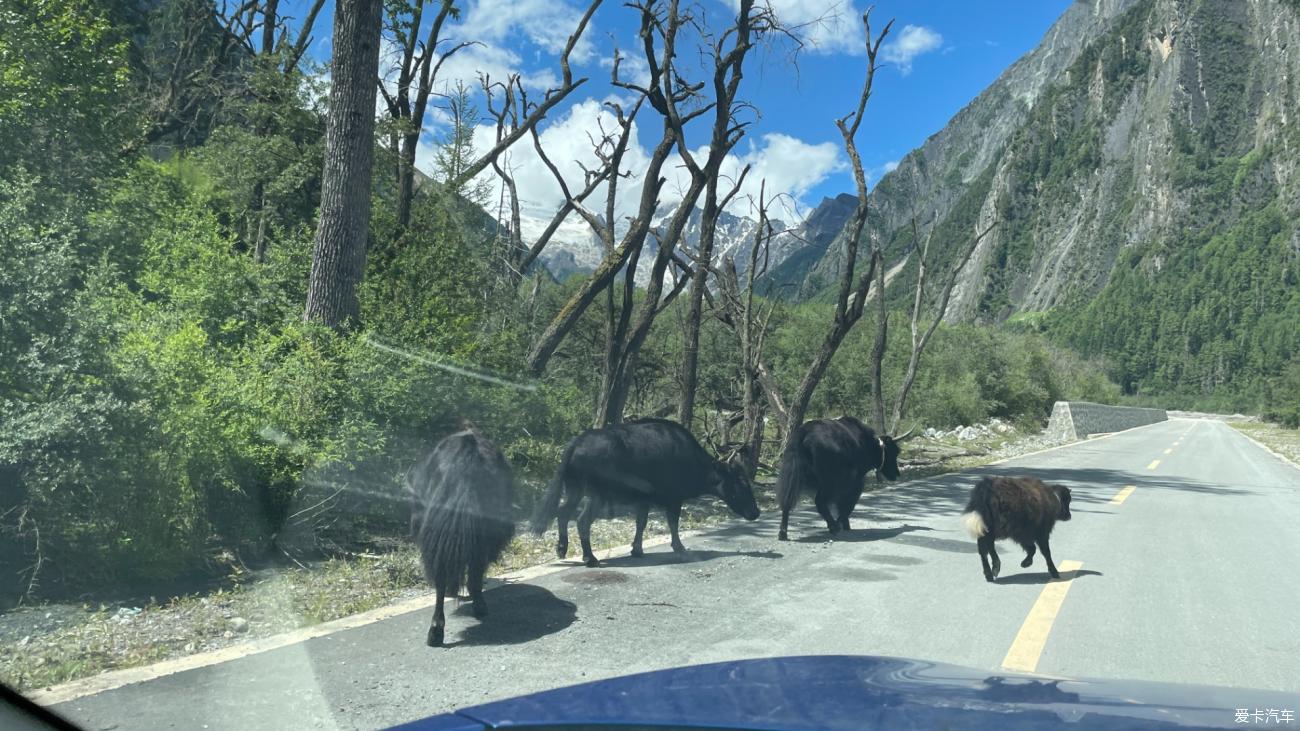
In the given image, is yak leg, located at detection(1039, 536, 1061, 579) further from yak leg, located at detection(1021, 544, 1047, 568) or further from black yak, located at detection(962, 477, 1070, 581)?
yak leg, located at detection(1021, 544, 1047, 568)

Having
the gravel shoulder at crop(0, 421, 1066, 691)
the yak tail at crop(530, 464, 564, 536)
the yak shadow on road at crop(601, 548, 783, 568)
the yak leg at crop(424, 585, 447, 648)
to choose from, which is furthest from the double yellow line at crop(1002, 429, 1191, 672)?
the gravel shoulder at crop(0, 421, 1066, 691)

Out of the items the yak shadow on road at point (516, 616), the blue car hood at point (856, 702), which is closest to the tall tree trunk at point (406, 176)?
the yak shadow on road at point (516, 616)

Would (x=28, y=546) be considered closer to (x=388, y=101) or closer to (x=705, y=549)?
(x=705, y=549)

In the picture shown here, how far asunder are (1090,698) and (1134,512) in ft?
40.7

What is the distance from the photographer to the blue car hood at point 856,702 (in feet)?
6.81

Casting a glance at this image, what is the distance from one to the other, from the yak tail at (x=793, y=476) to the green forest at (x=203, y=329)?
312 cm

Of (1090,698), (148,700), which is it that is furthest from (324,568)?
(1090,698)

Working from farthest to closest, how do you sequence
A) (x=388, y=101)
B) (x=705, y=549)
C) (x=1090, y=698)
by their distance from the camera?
(x=388, y=101)
(x=705, y=549)
(x=1090, y=698)

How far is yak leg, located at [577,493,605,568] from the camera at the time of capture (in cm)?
821

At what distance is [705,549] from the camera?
933cm

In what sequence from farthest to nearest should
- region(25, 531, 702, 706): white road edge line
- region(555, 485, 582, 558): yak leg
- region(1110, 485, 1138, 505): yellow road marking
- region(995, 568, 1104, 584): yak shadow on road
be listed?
region(1110, 485, 1138, 505): yellow road marking
region(555, 485, 582, 558): yak leg
region(995, 568, 1104, 584): yak shadow on road
region(25, 531, 702, 706): white road edge line

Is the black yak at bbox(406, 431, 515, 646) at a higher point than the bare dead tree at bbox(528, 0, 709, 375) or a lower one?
lower

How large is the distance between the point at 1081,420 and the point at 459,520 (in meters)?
38.2

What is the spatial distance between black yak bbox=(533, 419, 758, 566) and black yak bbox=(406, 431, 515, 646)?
194 centimetres
